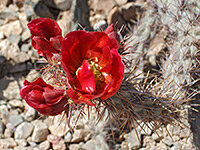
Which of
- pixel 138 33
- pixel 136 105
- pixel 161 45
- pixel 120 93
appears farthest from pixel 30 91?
pixel 161 45

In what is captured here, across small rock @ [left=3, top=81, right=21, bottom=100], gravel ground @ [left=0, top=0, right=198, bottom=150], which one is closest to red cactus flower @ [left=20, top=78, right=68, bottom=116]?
gravel ground @ [left=0, top=0, right=198, bottom=150]

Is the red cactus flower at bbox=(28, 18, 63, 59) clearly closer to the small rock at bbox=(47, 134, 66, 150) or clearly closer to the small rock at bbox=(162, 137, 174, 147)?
the small rock at bbox=(47, 134, 66, 150)

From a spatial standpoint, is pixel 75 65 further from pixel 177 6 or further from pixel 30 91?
pixel 177 6

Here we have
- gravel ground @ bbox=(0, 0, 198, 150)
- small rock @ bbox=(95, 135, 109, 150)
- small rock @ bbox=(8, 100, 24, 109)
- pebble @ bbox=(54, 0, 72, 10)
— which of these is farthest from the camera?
pebble @ bbox=(54, 0, 72, 10)

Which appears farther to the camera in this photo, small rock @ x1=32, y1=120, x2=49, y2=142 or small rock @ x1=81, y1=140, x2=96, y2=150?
small rock @ x1=32, y1=120, x2=49, y2=142

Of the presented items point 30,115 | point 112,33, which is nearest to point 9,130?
point 30,115
